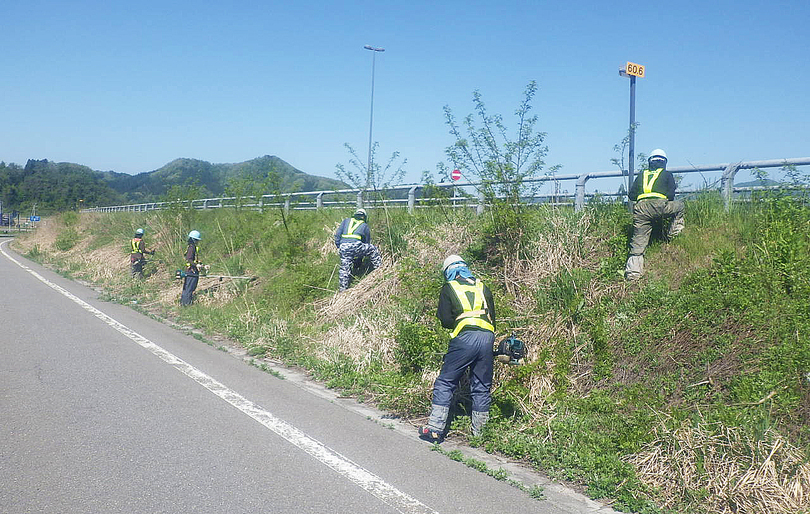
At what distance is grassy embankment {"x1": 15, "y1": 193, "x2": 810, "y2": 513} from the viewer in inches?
198

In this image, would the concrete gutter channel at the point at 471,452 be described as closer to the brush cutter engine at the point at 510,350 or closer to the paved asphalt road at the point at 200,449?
the paved asphalt road at the point at 200,449

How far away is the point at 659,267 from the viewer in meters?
8.37

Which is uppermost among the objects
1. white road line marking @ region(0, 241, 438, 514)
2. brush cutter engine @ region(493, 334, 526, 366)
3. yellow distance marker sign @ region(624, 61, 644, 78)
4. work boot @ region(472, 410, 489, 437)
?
yellow distance marker sign @ region(624, 61, 644, 78)

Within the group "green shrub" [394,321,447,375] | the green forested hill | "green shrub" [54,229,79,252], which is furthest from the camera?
the green forested hill

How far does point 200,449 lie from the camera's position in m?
5.61

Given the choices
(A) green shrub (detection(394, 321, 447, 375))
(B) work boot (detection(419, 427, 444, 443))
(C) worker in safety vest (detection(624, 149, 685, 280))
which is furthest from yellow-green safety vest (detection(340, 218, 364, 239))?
(B) work boot (detection(419, 427, 444, 443))

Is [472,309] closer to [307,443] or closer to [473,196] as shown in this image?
[307,443]

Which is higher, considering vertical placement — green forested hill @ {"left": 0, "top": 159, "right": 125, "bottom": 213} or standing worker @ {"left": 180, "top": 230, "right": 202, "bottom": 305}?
green forested hill @ {"left": 0, "top": 159, "right": 125, "bottom": 213}

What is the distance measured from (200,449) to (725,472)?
14.0 feet

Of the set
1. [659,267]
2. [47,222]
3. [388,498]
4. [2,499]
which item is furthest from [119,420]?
[47,222]

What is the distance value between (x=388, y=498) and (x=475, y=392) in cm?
194

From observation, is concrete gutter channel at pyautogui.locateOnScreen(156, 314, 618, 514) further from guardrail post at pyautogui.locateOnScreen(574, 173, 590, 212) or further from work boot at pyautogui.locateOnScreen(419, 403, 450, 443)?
guardrail post at pyautogui.locateOnScreen(574, 173, 590, 212)

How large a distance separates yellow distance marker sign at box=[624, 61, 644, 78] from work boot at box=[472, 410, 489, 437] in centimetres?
446

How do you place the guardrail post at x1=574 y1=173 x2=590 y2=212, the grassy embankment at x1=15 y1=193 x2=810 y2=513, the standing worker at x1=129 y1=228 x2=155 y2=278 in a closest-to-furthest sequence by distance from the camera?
the grassy embankment at x1=15 y1=193 x2=810 y2=513
the guardrail post at x1=574 y1=173 x2=590 y2=212
the standing worker at x1=129 y1=228 x2=155 y2=278
